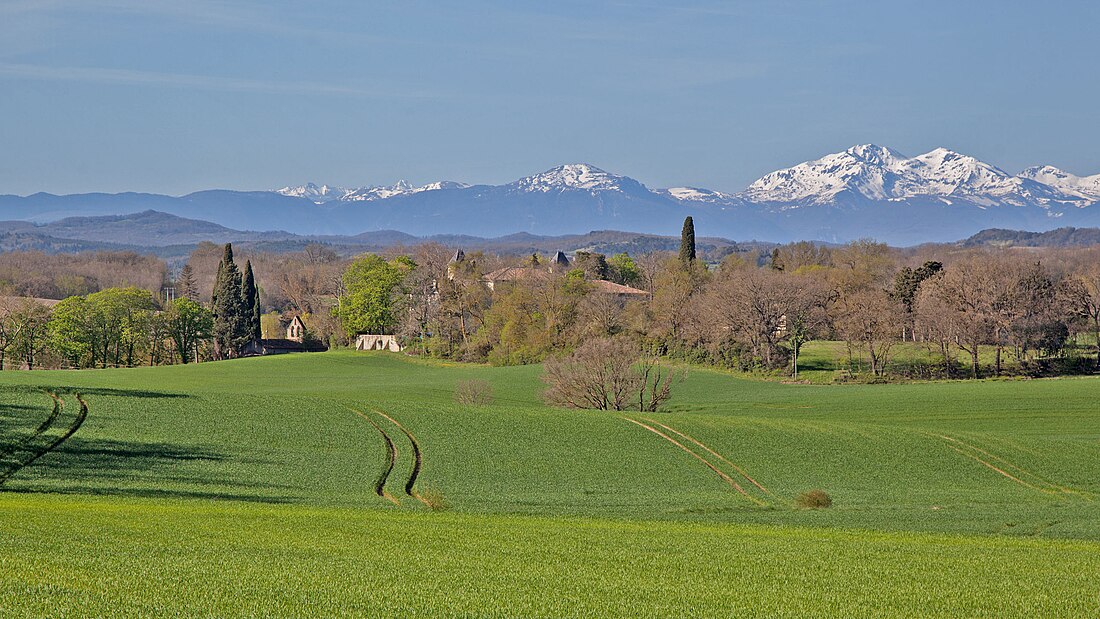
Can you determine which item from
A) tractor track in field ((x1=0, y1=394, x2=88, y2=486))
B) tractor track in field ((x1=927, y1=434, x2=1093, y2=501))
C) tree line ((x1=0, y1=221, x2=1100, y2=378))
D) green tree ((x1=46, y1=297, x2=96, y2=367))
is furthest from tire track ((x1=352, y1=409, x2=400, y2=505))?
green tree ((x1=46, y1=297, x2=96, y2=367))

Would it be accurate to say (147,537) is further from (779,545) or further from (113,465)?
(113,465)

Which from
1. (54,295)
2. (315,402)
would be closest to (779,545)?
(315,402)

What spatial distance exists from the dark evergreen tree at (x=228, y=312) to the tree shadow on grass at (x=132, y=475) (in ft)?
259

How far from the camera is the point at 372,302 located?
11512cm

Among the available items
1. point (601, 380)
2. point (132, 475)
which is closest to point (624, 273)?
point (601, 380)

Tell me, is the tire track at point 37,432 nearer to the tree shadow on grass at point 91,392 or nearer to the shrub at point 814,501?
the tree shadow on grass at point 91,392

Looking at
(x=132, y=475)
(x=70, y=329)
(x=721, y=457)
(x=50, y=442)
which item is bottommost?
(x=721, y=457)

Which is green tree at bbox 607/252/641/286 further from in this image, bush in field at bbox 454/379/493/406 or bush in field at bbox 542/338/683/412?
bush in field at bbox 542/338/683/412

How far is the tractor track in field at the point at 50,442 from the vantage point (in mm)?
29044

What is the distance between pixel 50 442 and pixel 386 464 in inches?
407

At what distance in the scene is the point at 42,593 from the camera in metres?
13.2

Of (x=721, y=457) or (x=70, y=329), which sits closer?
(x=721, y=457)

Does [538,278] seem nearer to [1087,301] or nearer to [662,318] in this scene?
[662,318]

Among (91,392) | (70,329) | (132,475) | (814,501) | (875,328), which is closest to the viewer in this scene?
(132,475)
